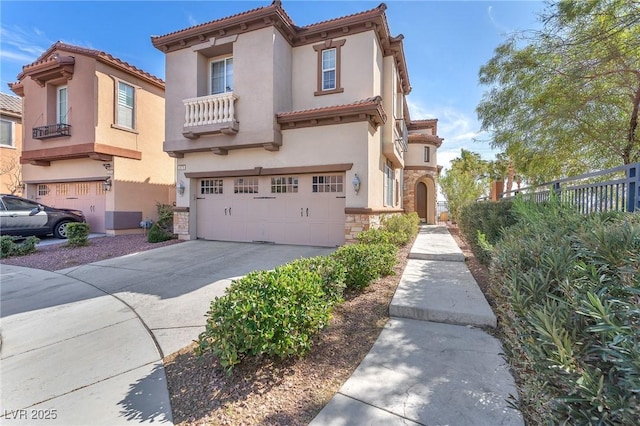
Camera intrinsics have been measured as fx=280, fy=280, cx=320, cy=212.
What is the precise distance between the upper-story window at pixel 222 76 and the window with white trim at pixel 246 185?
3.23 metres

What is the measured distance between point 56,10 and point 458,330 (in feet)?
46.5

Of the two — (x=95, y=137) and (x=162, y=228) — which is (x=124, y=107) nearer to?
(x=95, y=137)

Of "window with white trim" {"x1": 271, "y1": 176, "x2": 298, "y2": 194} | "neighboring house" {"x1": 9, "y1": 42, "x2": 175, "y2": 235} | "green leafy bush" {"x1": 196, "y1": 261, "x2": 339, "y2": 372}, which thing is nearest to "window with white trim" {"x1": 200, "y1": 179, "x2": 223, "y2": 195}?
"window with white trim" {"x1": 271, "y1": 176, "x2": 298, "y2": 194}

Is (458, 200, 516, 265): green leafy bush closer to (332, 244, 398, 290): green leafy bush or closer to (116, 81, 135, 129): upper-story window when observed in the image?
(332, 244, 398, 290): green leafy bush

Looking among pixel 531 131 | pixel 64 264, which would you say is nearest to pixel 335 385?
pixel 531 131

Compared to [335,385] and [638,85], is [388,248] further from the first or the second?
[638,85]

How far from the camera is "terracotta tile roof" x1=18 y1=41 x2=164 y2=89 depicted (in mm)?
11391

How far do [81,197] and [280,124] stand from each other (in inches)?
438

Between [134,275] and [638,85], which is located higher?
[638,85]

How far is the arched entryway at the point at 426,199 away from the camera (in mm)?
18438

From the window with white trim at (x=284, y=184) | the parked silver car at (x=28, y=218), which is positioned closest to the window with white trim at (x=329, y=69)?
the window with white trim at (x=284, y=184)

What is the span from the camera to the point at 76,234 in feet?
31.3

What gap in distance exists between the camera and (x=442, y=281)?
5031 mm

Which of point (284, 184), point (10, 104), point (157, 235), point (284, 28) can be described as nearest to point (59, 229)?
point (157, 235)
